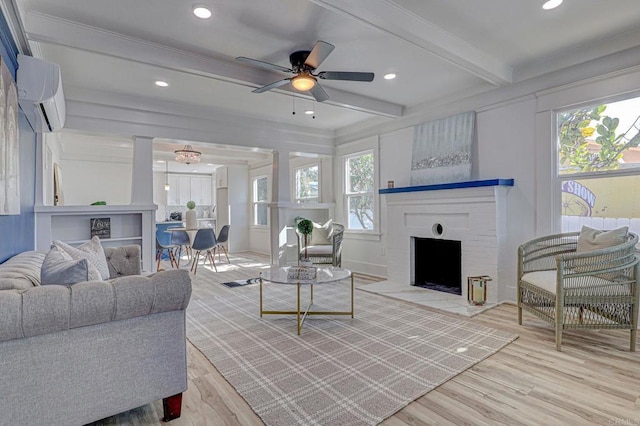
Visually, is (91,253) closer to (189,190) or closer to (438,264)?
(438,264)

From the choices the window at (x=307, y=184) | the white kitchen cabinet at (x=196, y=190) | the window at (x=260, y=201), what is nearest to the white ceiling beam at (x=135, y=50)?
the window at (x=307, y=184)

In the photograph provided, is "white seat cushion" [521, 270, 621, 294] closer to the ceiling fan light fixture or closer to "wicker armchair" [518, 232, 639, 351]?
"wicker armchair" [518, 232, 639, 351]

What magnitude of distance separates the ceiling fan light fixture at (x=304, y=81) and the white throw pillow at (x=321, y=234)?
301 centimetres

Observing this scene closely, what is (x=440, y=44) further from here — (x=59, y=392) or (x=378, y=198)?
(x=59, y=392)

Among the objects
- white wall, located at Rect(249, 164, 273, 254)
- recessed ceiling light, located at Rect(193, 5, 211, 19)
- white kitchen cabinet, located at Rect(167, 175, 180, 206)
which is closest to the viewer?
recessed ceiling light, located at Rect(193, 5, 211, 19)

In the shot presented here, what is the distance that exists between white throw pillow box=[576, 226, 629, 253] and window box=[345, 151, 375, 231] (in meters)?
3.05

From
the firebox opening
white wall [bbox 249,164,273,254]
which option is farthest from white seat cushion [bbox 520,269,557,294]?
white wall [bbox 249,164,273,254]

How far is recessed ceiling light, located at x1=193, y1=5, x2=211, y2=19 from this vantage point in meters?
2.47

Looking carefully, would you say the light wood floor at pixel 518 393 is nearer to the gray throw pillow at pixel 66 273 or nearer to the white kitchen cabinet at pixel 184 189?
the gray throw pillow at pixel 66 273

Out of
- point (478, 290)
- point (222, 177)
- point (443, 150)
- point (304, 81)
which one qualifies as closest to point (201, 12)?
point (304, 81)

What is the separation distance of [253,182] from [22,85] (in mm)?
6422

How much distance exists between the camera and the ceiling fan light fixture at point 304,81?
10.0ft

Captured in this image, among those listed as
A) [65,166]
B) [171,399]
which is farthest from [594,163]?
[65,166]

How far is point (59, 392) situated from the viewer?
1429mm
